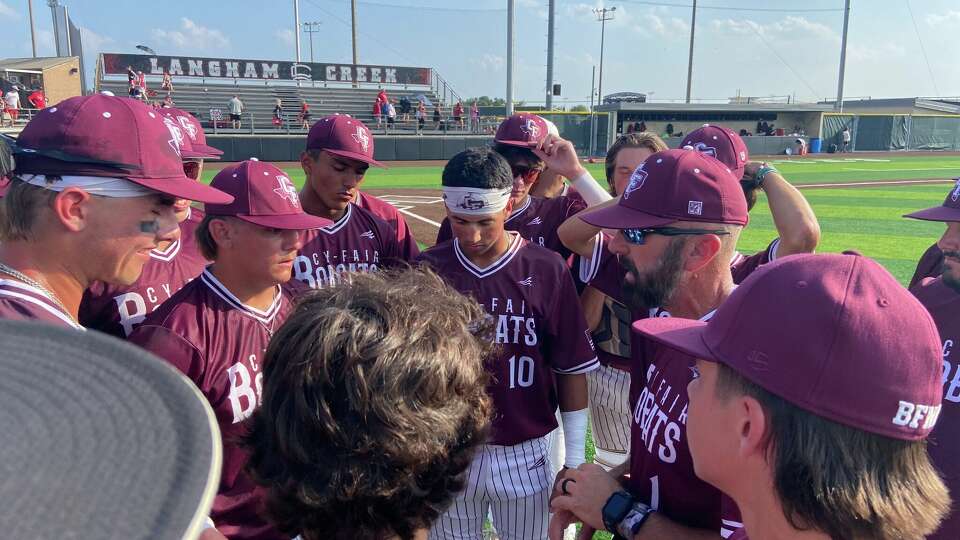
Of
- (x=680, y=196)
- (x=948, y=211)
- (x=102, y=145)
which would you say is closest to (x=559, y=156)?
(x=680, y=196)

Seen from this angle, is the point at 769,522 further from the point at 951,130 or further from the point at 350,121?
the point at 951,130

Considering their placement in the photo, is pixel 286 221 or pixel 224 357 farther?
pixel 286 221

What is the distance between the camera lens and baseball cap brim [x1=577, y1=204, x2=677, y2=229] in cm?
236

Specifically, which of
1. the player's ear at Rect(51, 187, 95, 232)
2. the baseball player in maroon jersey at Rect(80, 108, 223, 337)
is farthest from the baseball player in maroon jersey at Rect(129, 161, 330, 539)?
the player's ear at Rect(51, 187, 95, 232)

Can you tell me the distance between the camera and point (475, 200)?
2.96m

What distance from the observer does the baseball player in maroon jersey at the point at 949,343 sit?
7.47 feet

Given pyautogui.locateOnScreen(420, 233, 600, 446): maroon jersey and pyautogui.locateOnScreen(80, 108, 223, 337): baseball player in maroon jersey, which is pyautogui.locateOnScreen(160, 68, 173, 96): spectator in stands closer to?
pyautogui.locateOnScreen(80, 108, 223, 337): baseball player in maroon jersey

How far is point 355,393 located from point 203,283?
1512 millimetres

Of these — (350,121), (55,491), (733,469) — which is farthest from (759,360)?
(350,121)

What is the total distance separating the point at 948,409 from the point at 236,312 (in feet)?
9.06

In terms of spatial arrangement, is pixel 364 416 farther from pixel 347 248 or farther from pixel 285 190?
pixel 347 248

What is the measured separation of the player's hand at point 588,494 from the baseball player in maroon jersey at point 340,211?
6.39 ft

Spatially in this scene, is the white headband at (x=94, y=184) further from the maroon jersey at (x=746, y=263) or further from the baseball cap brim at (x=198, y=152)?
the maroon jersey at (x=746, y=263)

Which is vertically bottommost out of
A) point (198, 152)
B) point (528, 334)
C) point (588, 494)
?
point (588, 494)
